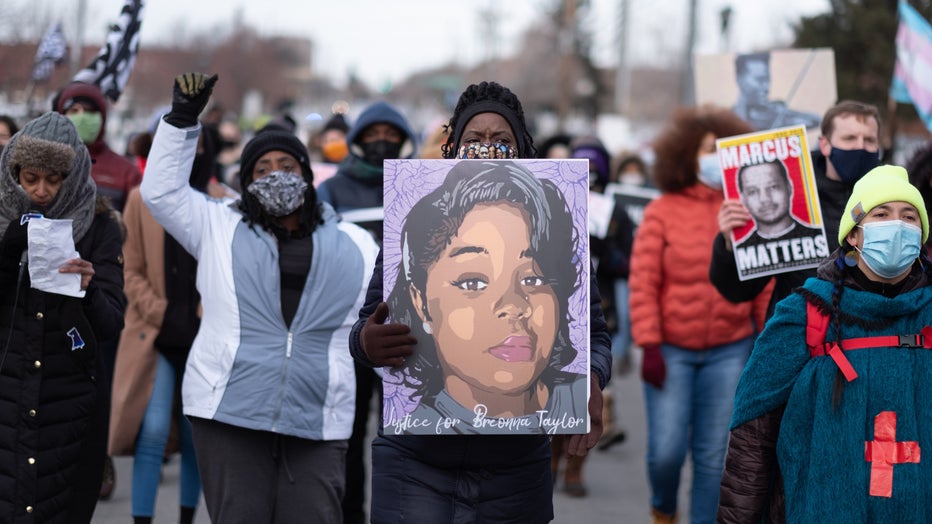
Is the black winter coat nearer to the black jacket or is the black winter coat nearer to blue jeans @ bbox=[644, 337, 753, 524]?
the black jacket

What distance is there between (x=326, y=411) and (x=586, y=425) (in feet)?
5.26

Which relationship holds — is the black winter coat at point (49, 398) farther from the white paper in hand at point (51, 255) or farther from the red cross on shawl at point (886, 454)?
the red cross on shawl at point (886, 454)

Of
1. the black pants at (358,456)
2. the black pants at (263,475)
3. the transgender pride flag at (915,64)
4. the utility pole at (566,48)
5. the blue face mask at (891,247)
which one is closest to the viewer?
the blue face mask at (891,247)

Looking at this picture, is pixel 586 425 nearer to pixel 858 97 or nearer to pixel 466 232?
pixel 466 232

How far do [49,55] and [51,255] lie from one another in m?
6.32

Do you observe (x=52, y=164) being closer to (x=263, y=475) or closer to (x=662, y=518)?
(x=263, y=475)

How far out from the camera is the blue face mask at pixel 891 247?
4090mm

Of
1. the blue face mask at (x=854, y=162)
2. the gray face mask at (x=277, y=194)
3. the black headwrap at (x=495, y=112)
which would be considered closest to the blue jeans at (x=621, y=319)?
the blue face mask at (x=854, y=162)

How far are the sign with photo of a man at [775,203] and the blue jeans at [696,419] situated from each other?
42.8 inches

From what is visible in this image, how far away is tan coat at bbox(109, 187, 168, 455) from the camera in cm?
661

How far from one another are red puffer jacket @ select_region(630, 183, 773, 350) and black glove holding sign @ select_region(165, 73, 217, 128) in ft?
8.62

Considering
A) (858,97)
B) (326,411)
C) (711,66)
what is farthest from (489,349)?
(858,97)

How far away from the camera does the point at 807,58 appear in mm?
8320

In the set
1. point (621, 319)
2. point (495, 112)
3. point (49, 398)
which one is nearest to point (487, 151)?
point (495, 112)
